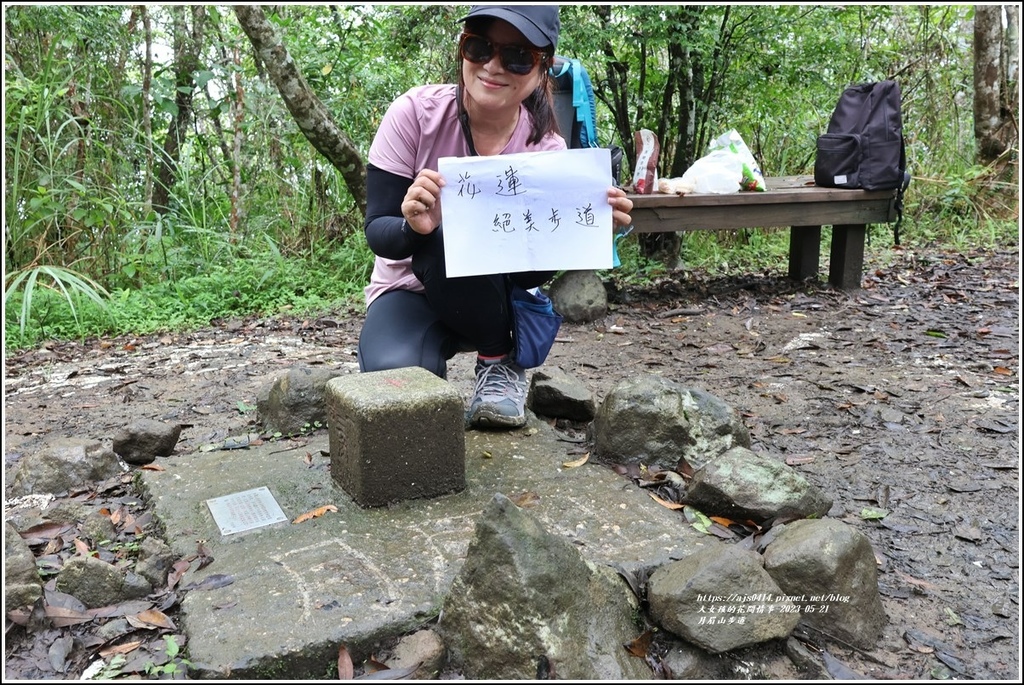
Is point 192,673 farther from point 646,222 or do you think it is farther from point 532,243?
point 646,222

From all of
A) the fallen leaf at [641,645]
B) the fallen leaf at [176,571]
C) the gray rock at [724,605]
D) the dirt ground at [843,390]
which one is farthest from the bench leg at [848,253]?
the fallen leaf at [176,571]

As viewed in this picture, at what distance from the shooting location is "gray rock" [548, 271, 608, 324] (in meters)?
4.73

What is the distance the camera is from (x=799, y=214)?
515 cm

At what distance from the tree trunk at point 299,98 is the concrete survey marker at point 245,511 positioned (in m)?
2.34

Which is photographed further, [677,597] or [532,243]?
[532,243]

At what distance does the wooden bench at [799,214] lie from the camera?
493 centimetres

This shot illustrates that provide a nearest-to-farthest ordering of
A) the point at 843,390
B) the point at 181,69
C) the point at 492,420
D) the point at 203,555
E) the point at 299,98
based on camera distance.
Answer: the point at 203,555 < the point at 492,420 < the point at 843,390 < the point at 299,98 < the point at 181,69

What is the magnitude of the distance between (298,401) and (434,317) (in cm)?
64

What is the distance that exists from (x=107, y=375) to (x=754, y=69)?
497cm

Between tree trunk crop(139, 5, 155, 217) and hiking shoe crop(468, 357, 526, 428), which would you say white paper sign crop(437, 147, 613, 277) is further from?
tree trunk crop(139, 5, 155, 217)

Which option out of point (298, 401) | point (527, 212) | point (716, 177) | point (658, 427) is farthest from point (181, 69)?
point (658, 427)

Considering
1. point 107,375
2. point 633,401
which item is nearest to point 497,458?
point 633,401

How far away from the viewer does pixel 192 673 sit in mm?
1557

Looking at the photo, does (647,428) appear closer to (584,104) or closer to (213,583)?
(584,104)
